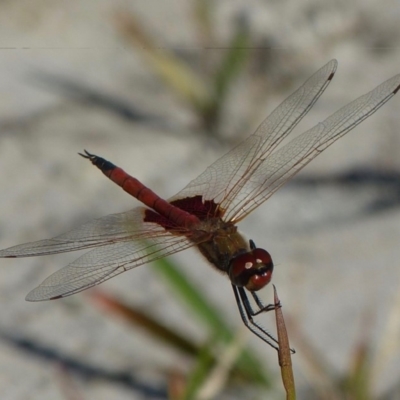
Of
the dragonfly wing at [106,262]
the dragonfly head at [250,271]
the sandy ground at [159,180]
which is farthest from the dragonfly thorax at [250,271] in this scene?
the sandy ground at [159,180]

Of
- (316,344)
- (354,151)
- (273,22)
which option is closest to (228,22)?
(273,22)

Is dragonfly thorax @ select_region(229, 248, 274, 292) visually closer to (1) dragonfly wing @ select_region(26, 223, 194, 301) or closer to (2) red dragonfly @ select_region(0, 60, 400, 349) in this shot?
(2) red dragonfly @ select_region(0, 60, 400, 349)

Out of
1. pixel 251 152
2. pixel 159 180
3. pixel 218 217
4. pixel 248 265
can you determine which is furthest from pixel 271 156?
pixel 159 180

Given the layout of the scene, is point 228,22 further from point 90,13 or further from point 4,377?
point 4,377

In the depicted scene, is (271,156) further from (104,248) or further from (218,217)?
(104,248)

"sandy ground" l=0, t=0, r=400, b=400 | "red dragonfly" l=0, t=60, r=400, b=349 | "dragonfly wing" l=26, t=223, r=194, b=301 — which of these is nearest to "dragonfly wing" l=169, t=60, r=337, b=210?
"red dragonfly" l=0, t=60, r=400, b=349
